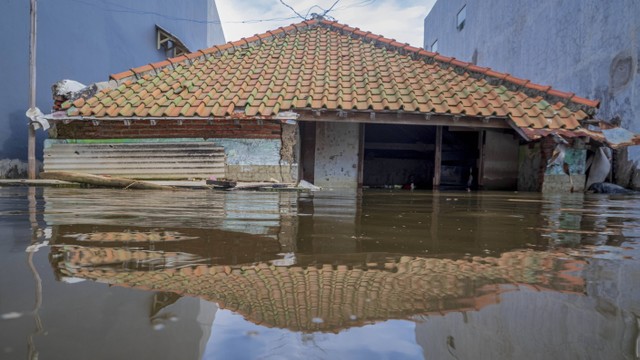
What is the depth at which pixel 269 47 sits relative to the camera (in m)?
8.80

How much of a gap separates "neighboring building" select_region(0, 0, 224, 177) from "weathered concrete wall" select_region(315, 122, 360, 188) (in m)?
5.71

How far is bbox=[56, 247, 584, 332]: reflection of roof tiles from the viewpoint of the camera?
0.65 meters

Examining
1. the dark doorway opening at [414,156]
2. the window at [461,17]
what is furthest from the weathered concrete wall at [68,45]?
the window at [461,17]

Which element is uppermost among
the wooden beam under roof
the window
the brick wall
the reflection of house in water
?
the window

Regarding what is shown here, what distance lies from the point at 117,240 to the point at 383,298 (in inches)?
38.2

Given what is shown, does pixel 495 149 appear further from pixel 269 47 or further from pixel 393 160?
pixel 269 47

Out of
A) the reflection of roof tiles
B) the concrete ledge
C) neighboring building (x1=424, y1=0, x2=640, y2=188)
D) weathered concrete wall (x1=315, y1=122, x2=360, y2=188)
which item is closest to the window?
neighboring building (x1=424, y1=0, x2=640, y2=188)

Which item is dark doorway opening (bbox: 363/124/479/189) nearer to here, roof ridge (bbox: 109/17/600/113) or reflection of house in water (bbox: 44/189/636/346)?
roof ridge (bbox: 109/17/600/113)

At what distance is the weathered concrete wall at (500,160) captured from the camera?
766 centimetres

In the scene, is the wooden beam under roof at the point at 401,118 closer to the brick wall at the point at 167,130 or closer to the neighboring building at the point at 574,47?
the brick wall at the point at 167,130

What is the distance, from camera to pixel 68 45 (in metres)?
7.74

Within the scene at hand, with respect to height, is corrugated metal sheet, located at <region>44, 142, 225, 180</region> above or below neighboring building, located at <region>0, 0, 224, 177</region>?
below

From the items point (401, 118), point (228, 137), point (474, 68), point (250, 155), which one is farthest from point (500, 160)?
point (228, 137)

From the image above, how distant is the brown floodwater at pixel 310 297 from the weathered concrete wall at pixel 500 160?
267 inches
